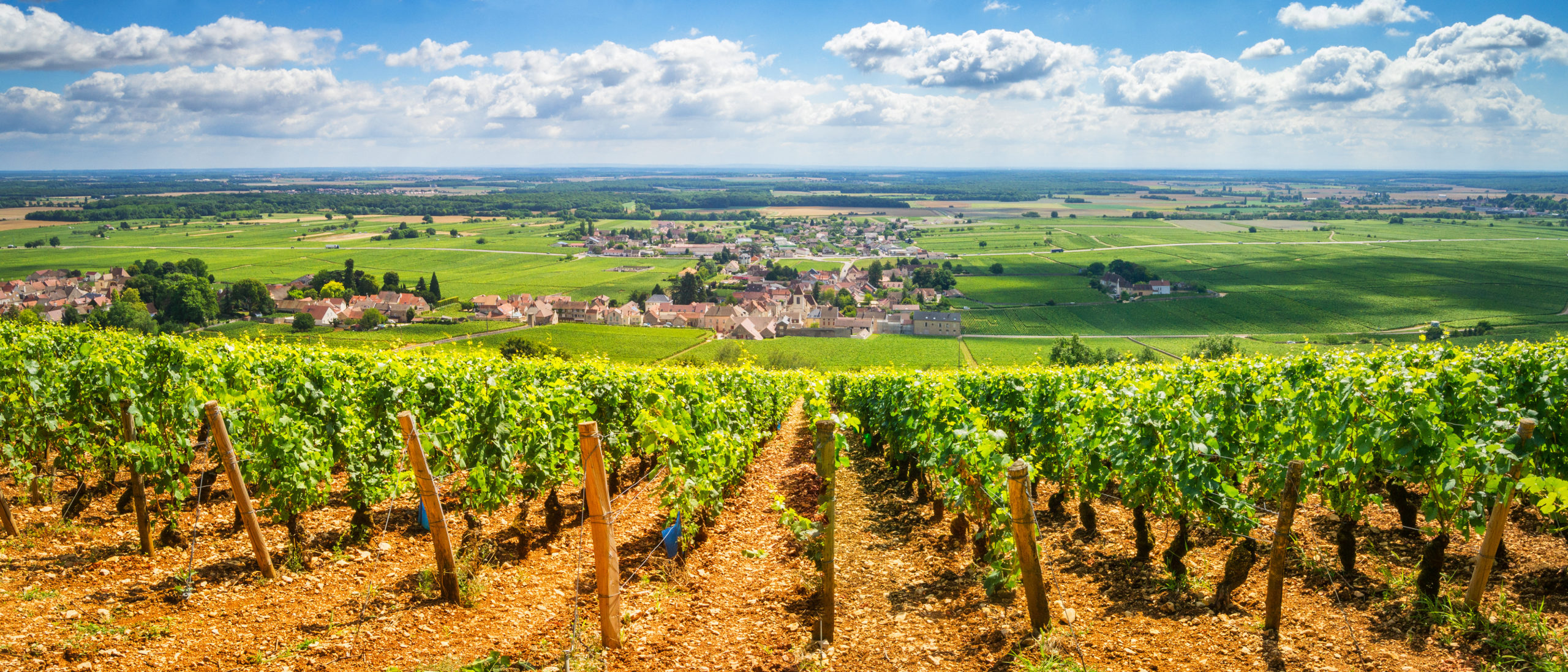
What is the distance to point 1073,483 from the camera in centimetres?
998

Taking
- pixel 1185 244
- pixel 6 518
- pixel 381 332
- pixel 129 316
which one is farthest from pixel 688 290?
pixel 6 518

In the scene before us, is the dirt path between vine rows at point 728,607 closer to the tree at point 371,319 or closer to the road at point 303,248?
the tree at point 371,319

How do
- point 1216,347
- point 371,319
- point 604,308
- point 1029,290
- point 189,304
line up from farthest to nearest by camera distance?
1. point 1029,290
2. point 604,308
3. point 371,319
4. point 189,304
5. point 1216,347

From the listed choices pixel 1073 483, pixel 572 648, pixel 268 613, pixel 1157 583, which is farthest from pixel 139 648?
pixel 1073 483

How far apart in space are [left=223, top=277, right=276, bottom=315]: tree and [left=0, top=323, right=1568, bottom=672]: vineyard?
90.5 meters

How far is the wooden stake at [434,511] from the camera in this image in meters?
5.57

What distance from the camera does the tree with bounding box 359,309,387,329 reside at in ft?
259

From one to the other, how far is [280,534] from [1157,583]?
30.0 ft

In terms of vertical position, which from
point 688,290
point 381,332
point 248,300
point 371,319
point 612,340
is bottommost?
point 612,340

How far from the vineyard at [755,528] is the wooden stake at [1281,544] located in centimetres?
3

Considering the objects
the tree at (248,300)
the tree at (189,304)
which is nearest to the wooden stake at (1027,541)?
the tree at (189,304)

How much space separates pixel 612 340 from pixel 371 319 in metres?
30.0

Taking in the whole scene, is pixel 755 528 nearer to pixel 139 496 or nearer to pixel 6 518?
pixel 139 496

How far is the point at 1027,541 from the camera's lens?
5516 millimetres
